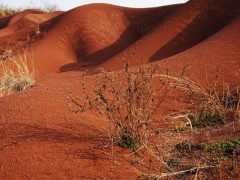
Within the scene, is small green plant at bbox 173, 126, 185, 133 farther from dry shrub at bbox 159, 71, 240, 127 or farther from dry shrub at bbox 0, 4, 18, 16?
dry shrub at bbox 0, 4, 18, 16

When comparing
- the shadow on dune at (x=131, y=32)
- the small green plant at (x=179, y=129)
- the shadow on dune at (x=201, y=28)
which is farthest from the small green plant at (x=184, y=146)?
the shadow on dune at (x=131, y=32)

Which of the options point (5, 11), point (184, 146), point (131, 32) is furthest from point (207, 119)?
point (5, 11)

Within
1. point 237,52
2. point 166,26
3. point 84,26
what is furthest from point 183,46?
point 84,26

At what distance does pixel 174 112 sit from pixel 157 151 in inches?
49.4

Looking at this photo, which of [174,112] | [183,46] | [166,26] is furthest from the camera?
[166,26]

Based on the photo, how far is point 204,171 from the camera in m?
2.73

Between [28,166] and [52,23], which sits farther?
[52,23]

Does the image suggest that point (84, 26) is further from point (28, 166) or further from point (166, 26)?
point (28, 166)

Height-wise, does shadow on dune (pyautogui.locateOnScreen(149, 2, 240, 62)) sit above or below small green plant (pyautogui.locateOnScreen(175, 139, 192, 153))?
above

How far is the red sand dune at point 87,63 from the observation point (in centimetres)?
278

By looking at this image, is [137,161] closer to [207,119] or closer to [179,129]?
[179,129]

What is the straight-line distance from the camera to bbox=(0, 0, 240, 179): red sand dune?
9.12 ft

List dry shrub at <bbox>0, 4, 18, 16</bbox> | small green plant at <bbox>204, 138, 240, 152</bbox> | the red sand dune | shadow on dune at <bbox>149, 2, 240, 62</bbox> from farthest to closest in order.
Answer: dry shrub at <bbox>0, 4, 18, 16</bbox> < shadow on dune at <bbox>149, 2, 240, 62</bbox> < small green plant at <bbox>204, 138, 240, 152</bbox> < the red sand dune

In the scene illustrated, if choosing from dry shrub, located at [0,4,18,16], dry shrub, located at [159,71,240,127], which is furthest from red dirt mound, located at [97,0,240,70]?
dry shrub, located at [0,4,18,16]
